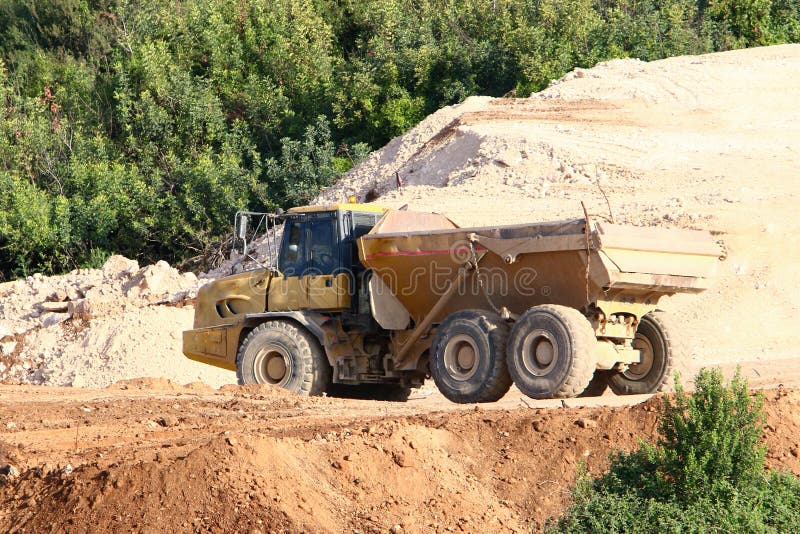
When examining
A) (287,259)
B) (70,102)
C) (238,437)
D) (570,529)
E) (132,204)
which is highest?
(70,102)

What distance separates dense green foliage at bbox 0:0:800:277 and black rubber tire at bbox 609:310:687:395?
16496 mm

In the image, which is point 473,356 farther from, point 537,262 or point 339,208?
point 339,208

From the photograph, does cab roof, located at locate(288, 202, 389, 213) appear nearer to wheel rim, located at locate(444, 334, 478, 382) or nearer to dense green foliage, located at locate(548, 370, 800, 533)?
wheel rim, located at locate(444, 334, 478, 382)

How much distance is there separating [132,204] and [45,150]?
4178mm

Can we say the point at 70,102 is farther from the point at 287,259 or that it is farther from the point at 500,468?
the point at 500,468

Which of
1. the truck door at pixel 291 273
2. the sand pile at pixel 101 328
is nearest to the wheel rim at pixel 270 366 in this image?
the truck door at pixel 291 273

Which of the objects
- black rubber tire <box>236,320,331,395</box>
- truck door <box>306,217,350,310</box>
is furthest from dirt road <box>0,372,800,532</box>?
truck door <box>306,217,350,310</box>

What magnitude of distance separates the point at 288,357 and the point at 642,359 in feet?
14.1

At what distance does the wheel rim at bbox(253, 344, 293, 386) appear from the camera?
44.5 feet

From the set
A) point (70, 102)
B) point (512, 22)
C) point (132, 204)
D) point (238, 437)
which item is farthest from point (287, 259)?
point (70, 102)

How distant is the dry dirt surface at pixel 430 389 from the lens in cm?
755

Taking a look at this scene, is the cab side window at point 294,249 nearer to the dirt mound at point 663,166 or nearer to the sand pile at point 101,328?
the sand pile at point 101,328

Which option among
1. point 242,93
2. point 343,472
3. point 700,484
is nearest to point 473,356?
point 343,472

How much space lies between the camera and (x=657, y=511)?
7531mm
